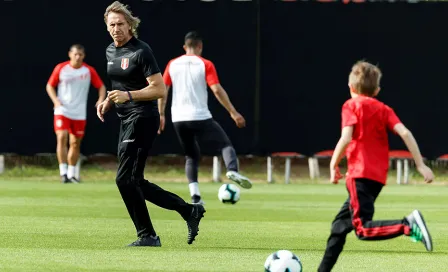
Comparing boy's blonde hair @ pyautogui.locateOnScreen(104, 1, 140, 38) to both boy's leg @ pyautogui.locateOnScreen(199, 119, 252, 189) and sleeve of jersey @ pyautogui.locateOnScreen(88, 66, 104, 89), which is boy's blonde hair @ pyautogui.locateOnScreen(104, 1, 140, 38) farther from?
sleeve of jersey @ pyautogui.locateOnScreen(88, 66, 104, 89)

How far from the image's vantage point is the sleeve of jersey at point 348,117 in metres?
7.09

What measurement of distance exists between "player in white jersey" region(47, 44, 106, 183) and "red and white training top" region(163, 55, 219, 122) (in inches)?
216

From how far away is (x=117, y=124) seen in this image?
71.8 feet

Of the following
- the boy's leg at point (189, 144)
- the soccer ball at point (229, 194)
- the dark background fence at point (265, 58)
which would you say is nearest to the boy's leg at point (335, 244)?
the boy's leg at point (189, 144)

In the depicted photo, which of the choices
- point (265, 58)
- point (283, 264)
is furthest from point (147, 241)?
point (265, 58)

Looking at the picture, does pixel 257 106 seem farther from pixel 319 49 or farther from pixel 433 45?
pixel 433 45

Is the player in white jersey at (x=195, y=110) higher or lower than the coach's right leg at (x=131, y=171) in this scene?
lower

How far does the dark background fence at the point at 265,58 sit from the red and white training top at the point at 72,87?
181 cm

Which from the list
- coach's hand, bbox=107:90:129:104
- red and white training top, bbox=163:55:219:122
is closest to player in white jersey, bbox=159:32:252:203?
red and white training top, bbox=163:55:219:122

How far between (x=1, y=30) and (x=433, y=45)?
8.48 meters

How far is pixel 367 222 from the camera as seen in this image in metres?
7.11

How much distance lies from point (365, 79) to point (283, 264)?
1.32 meters

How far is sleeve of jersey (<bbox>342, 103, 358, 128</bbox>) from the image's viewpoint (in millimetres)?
7094

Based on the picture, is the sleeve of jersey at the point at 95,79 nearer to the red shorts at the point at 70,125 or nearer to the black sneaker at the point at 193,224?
the red shorts at the point at 70,125
